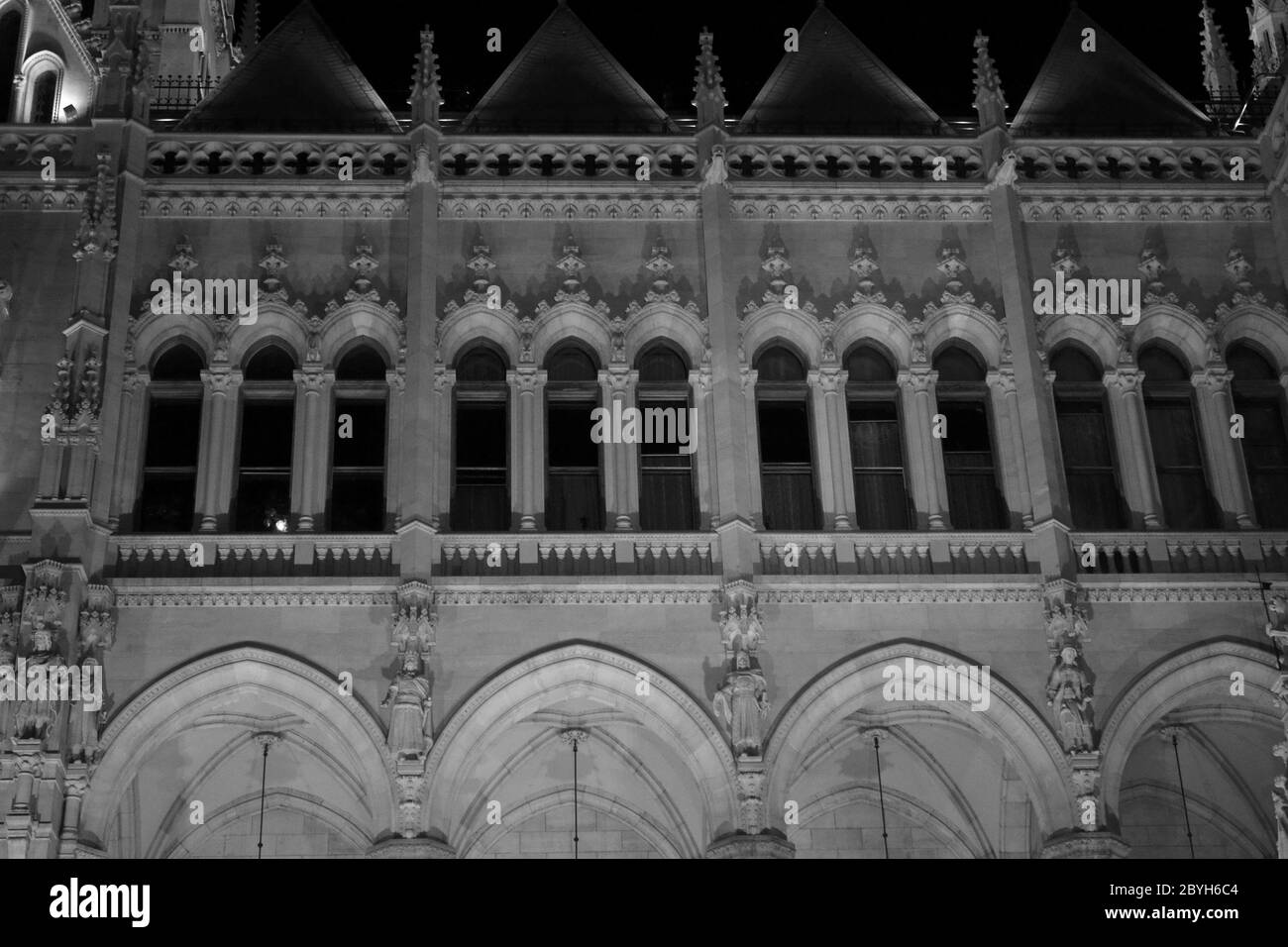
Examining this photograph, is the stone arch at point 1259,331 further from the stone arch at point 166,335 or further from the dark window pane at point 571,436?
the stone arch at point 166,335

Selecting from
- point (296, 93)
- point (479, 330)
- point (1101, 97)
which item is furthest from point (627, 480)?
point (1101, 97)

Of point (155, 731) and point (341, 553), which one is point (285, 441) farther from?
point (155, 731)

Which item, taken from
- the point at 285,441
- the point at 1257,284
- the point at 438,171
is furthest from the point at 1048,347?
the point at 285,441

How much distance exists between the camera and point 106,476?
24.8 meters

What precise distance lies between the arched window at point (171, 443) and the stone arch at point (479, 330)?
3.45 m

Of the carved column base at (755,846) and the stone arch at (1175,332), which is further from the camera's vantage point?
the stone arch at (1175,332)

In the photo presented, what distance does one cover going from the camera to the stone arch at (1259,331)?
89.1 ft

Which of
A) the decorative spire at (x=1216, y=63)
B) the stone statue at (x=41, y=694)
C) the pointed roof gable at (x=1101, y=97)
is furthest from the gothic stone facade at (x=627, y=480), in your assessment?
the decorative spire at (x=1216, y=63)

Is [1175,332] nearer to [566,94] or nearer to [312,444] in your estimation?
[566,94]

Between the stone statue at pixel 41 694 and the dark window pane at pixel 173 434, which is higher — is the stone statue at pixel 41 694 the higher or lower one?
the lower one

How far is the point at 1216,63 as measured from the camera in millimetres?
33375

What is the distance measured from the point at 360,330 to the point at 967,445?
27.6 ft

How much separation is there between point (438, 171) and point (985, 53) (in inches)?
321

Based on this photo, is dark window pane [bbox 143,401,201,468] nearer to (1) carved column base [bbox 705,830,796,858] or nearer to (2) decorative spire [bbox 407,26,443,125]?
(2) decorative spire [bbox 407,26,443,125]
